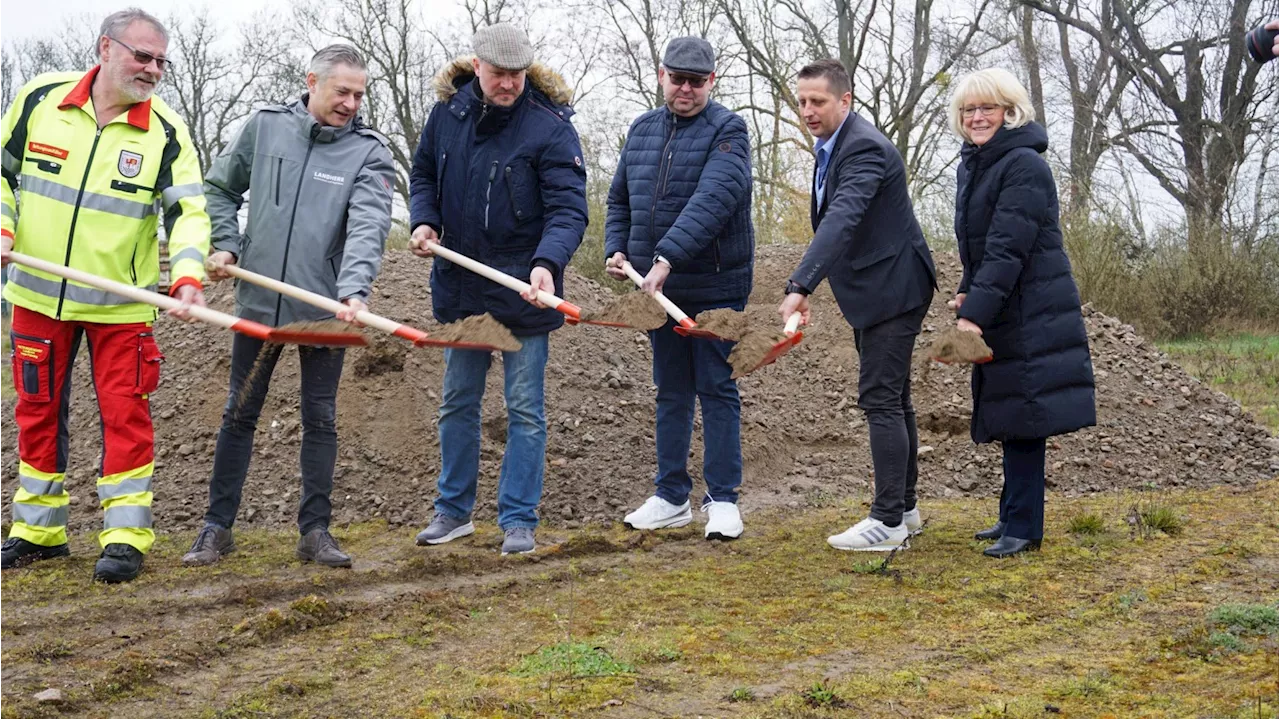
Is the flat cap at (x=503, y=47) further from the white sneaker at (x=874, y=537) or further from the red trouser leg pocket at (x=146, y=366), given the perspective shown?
the white sneaker at (x=874, y=537)

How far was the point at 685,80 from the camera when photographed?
210 inches

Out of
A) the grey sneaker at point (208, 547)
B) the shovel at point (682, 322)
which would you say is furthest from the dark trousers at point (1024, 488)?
the grey sneaker at point (208, 547)

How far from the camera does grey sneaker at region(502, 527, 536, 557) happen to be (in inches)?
208

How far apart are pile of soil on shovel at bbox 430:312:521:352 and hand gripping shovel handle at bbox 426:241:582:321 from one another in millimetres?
185

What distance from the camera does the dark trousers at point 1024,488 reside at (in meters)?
5.03

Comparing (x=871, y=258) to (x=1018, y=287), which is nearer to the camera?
(x=1018, y=287)

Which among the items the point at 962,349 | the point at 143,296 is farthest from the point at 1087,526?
the point at 143,296

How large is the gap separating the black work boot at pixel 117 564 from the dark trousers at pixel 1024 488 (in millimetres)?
3601

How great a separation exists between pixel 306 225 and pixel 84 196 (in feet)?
2.76

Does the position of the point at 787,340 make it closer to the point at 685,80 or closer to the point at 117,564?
the point at 685,80

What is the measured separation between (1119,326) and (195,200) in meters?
7.94

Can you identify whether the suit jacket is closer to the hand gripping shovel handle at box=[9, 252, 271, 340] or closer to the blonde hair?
the blonde hair

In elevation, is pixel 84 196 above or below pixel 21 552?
above

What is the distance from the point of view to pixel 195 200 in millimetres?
4820
